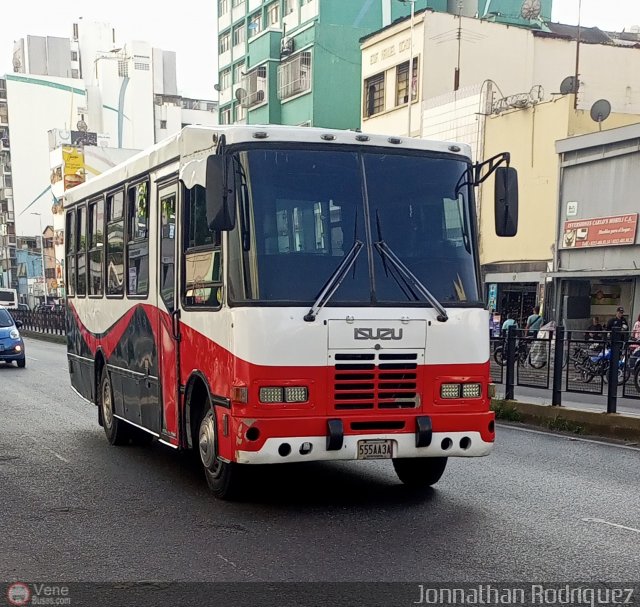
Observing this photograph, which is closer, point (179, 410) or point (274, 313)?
point (274, 313)

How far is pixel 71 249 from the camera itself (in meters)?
12.1

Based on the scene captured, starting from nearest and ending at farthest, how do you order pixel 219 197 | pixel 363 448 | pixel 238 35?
pixel 219 197 < pixel 363 448 < pixel 238 35

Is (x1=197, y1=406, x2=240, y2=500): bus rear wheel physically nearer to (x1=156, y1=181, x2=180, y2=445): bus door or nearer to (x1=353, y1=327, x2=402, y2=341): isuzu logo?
(x1=156, y1=181, x2=180, y2=445): bus door

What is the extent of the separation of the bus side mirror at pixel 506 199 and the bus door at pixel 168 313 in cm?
284

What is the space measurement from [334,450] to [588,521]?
201 cm

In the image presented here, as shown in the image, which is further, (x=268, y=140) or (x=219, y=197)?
(x=268, y=140)

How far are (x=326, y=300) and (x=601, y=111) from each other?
22606mm

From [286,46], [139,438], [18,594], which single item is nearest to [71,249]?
[139,438]

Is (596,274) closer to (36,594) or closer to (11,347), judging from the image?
(11,347)

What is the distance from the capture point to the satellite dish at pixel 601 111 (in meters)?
27.0

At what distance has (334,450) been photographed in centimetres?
679

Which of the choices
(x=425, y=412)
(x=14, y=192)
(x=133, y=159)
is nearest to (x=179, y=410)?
(x=425, y=412)

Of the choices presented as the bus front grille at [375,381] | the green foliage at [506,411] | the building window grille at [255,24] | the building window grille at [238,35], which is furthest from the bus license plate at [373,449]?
the building window grille at [238,35]

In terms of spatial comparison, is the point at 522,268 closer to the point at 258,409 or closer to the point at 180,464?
the point at 180,464
